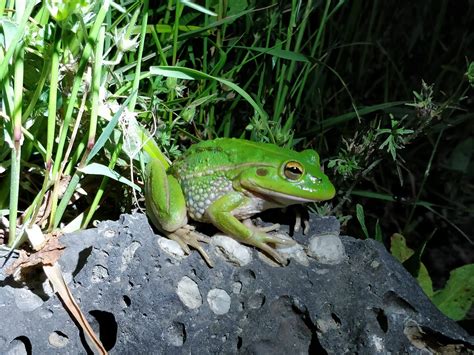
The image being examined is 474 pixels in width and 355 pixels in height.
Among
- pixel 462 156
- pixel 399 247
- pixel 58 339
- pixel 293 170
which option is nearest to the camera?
pixel 58 339

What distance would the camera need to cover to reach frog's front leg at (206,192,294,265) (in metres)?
1.61

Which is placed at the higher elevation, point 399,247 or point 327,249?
point 327,249

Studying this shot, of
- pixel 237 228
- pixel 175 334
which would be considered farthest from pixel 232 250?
pixel 175 334

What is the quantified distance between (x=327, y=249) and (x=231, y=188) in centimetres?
34

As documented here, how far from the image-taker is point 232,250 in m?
1.62

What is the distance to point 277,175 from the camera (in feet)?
5.60

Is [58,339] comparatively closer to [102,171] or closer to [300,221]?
[102,171]

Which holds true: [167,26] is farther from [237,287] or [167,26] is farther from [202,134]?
[237,287]

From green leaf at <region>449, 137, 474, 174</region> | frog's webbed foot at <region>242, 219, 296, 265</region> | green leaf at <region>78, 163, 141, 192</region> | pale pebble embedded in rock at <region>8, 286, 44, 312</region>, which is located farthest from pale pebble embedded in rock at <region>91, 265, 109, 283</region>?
green leaf at <region>449, 137, 474, 174</region>

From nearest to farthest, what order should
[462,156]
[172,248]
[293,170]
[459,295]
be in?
[172,248], [293,170], [459,295], [462,156]

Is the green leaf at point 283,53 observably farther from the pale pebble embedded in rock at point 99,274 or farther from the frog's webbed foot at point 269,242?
the pale pebble embedded in rock at point 99,274

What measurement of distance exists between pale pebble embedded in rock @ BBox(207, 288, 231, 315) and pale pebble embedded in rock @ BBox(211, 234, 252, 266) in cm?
9

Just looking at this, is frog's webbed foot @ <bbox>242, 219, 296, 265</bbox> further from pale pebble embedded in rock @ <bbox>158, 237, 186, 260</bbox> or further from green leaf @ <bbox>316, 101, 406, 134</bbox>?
green leaf @ <bbox>316, 101, 406, 134</bbox>

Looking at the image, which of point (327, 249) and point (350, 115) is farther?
point (350, 115)
